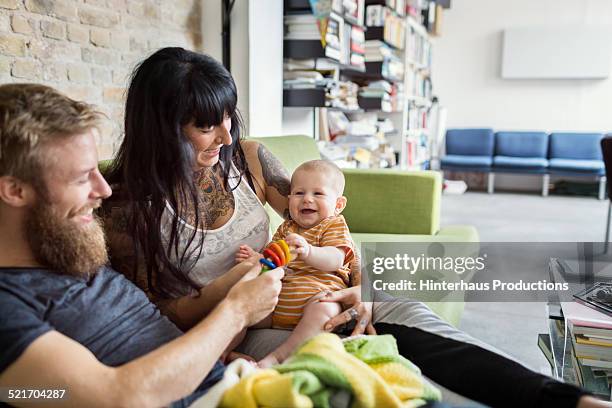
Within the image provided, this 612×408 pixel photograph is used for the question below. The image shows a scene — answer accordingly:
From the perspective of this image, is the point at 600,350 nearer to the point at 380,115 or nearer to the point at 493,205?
the point at 380,115

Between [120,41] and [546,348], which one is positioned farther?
[120,41]

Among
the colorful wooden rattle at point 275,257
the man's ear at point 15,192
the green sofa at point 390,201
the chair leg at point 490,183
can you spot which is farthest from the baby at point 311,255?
the chair leg at point 490,183

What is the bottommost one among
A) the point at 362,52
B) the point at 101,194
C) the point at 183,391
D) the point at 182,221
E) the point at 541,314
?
the point at 541,314

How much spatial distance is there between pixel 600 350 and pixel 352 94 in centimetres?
294

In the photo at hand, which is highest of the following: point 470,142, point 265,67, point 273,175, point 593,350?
point 265,67

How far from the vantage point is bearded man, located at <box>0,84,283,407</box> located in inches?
32.5

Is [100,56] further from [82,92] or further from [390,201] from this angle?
[390,201]

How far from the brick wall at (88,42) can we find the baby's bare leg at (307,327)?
3.31ft

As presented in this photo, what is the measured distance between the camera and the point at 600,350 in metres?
1.51

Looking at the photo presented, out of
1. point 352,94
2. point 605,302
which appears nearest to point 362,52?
point 352,94

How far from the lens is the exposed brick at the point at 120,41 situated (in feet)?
7.56

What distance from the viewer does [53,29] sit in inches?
78.6

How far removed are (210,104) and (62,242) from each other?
0.53 metres

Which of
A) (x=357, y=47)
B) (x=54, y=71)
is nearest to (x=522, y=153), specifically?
(x=357, y=47)
